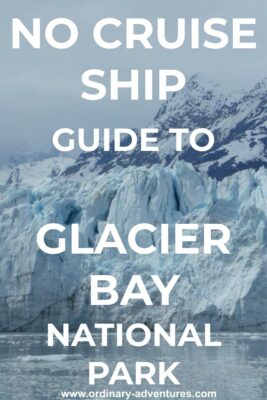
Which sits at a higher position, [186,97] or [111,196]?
[186,97]

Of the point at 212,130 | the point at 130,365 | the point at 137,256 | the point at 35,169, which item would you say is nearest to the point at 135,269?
the point at 137,256

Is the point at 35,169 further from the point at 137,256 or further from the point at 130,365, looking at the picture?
the point at 130,365

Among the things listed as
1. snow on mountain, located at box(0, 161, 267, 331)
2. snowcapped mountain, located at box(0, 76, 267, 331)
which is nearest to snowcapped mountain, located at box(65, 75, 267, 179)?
snowcapped mountain, located at box(0, 76, 267, 331)

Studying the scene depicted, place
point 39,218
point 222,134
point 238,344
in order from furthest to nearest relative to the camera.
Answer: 1. point 222,134
2. point 39,218
3. point 238,344

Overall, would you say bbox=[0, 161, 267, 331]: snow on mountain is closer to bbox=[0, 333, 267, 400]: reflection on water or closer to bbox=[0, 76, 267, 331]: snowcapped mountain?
bbox=[0, 76, 267, 331]: snowcapped mountain

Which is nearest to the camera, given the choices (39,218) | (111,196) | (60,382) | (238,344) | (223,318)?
(60,382)

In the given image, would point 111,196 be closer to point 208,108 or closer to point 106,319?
point 106,319

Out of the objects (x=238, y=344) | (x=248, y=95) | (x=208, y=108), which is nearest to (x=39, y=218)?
(x=238, y=344)
